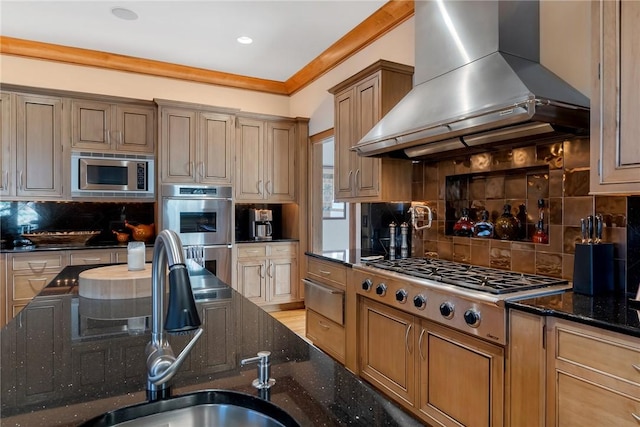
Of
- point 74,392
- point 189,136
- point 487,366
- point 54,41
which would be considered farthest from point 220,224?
point 74,392

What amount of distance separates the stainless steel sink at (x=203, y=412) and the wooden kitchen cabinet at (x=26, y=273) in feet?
11.8

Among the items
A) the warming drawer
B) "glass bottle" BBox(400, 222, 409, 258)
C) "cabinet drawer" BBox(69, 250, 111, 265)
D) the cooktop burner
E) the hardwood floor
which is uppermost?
"glass bottle" BBox(400, 222, 409, 258)

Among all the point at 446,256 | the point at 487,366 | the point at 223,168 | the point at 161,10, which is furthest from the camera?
the point at 223,168

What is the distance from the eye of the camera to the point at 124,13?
3.42 meters

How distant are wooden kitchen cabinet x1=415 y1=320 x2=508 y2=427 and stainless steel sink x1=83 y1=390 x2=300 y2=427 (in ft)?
4.49

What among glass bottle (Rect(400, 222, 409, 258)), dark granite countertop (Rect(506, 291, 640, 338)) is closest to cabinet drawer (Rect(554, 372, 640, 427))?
dark granite countertop (Rect(506, 291, 640, 338))

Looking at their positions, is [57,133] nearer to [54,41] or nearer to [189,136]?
[54,41]

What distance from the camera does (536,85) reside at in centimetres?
190

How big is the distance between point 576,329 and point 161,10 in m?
3.75

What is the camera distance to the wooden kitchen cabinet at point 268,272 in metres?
4.59

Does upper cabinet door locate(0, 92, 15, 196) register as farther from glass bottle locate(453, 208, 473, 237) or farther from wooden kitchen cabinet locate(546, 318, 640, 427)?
wooden kitchen cabinet locate(546, 318, 640, 427)

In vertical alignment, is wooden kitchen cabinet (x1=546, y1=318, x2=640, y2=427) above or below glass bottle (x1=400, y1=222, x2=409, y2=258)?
below

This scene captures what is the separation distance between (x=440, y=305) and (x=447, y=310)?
0.18 ft

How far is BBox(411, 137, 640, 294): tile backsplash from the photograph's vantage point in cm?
190
